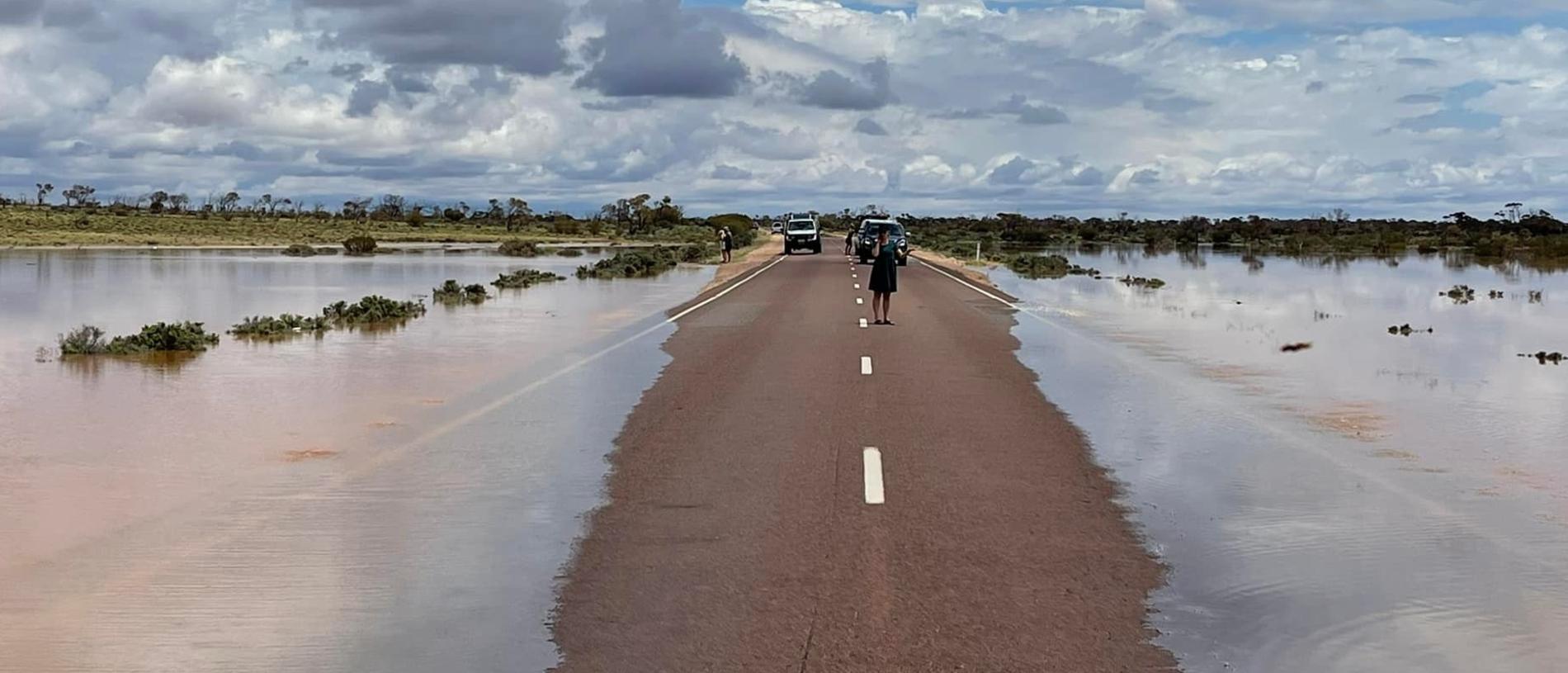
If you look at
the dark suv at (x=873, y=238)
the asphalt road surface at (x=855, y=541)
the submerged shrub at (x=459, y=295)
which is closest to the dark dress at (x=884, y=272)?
the asphalt road surface at (x=855, y=541)

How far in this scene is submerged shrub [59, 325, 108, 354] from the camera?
78.9 feet

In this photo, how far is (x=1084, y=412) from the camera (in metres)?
16.5

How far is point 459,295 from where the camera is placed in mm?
42688

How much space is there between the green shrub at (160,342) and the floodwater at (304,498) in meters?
0.78

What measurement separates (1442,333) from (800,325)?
43.8 feet

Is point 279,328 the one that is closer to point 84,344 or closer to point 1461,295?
point 84,344

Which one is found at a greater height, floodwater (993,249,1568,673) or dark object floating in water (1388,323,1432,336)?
floodwater (993,249,1568,673)

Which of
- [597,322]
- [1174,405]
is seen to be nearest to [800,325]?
[597,322]

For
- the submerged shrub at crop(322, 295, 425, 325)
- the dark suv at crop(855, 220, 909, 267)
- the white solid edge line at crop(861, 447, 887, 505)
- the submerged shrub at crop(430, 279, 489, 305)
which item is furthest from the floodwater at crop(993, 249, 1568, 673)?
the dark suv at crop(855, 220, 909, 267)

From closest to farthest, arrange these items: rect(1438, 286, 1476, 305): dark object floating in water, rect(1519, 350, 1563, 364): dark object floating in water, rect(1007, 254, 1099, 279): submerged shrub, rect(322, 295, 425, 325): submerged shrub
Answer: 1. rect(1519, 350, 1563, 364): dark object floating in water
2. rect(322, 295, 425, 325): submerged shrub
3. rect(1438, 286, 1476, 305): dark object floating in water
4. rect(1007, 254, 1099, 279): submerged shrub

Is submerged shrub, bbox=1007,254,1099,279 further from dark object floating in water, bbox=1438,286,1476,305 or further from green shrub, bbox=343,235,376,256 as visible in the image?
green shrub, bbox=343,235,376,256

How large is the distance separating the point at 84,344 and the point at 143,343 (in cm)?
86

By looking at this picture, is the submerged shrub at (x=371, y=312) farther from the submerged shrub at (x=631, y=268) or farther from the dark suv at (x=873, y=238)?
the submerged shrub at (x=631, y=268)

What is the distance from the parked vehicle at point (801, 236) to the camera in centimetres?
8088
